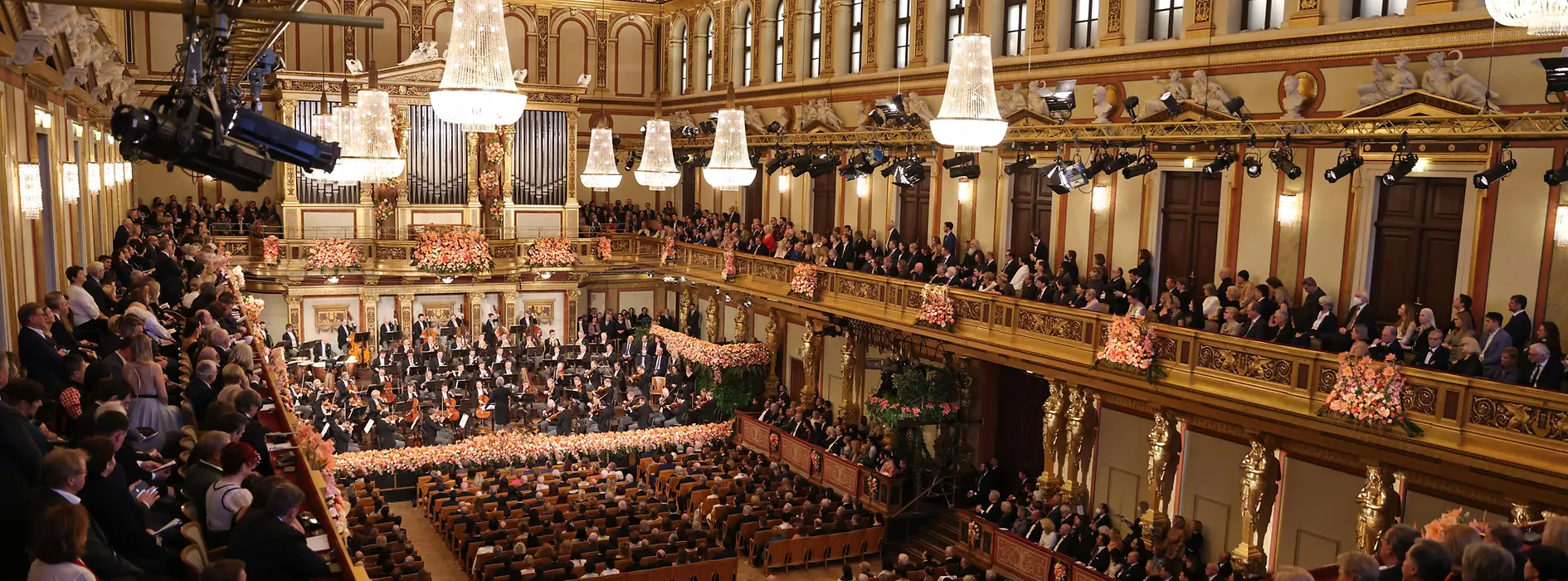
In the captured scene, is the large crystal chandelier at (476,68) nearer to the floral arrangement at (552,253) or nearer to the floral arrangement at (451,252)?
the floral arrangement at (451,252)

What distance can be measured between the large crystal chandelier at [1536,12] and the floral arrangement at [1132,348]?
8940mm

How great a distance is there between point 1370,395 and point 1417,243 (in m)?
2.98

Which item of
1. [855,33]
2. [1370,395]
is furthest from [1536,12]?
[855,33]

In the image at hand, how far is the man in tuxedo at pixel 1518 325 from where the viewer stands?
39.2ft

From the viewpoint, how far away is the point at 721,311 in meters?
29.6

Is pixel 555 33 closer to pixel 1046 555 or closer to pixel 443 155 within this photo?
pixel 443 155

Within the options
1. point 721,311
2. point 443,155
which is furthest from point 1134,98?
point 443,155

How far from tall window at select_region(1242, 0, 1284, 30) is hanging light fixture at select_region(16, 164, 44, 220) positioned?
1452 cm

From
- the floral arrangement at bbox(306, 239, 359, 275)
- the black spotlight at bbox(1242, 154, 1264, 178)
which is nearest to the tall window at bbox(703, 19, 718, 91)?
the floral arrangement at bbox(306, 239, 359, 275)

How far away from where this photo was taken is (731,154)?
1345 cm

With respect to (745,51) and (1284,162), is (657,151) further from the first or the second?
(745,51)

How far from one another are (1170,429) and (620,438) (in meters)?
12.0

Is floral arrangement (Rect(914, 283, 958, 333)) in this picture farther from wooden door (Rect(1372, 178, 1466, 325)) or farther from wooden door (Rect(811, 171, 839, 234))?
wooden door (Rect(811, 171, 839, 234))

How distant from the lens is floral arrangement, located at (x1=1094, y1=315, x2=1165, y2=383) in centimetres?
1503
